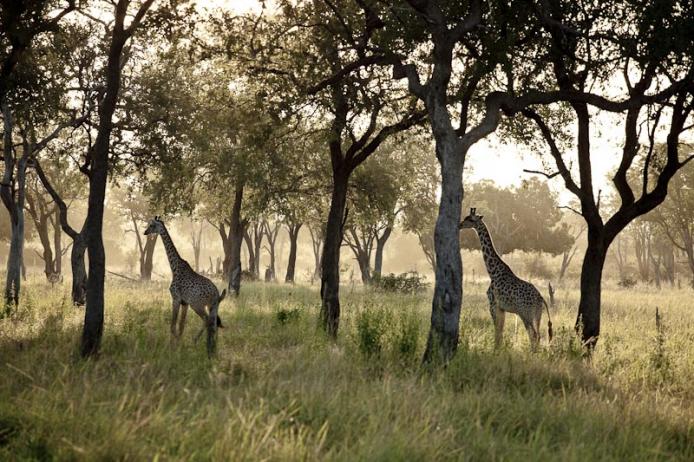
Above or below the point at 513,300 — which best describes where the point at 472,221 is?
above

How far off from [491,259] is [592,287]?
2215 millimetres

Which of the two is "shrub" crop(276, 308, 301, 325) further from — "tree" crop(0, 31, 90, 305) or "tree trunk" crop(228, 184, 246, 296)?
"tree trunk" crop(228, 184, 246, 296)

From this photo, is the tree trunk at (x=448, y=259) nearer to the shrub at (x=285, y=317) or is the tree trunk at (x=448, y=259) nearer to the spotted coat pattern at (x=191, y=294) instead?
the spotted coat pattern at (x=191, y=294)

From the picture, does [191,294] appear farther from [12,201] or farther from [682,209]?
[682,209]

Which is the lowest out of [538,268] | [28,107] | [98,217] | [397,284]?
[397,284]

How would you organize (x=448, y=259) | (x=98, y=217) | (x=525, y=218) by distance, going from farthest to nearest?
(x=525, y=218), (x=98, y=217), (x=448, y=259)

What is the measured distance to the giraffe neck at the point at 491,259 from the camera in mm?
12430

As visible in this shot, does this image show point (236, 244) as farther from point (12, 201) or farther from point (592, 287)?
point (592, 287)

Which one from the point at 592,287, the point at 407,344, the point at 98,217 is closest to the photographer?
the point at 98,217

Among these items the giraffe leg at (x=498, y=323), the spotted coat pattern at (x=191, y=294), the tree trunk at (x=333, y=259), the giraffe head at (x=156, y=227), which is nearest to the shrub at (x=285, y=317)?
the tree trunk at (x=333, y=259)

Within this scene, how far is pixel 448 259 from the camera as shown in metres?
9.78

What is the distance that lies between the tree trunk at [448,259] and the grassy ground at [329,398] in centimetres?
44

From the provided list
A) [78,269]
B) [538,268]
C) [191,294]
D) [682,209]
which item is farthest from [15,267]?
[538,268]

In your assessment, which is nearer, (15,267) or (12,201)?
(15,267)
